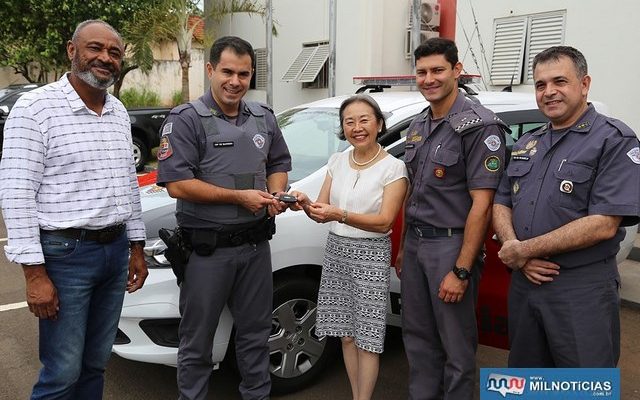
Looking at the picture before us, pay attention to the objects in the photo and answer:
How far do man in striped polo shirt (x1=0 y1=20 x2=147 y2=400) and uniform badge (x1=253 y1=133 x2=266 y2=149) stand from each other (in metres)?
0.56

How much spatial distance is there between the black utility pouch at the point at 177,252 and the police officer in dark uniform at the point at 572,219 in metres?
1.39

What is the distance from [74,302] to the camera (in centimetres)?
224

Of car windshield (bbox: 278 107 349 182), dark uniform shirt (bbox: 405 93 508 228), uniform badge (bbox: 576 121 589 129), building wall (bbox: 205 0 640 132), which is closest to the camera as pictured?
uniform badge (bbox: 576 121 589 129)

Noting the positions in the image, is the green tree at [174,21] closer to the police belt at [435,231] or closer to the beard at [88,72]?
the beard at [88,72]

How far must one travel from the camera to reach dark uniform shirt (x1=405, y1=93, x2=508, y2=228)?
2.42 meters

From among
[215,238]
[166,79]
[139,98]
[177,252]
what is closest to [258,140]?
[215,238]

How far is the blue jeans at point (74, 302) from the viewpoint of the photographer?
221 cm

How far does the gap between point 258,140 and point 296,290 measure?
2.91 feet

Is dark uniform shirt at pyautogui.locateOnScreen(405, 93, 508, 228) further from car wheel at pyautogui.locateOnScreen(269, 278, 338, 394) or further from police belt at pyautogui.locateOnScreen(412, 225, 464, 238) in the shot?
car wheel at pyautogui.locateOnScreen(269, 278, 338, 394)

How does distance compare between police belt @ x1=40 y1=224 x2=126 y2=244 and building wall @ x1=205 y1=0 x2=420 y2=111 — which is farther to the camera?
building wall @ x1=205 y1=0 x2=420 y2=111

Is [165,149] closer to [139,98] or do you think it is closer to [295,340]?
[295,340]

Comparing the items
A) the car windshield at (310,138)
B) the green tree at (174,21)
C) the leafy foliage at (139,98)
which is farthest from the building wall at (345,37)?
the leafy foliage at (139,98)

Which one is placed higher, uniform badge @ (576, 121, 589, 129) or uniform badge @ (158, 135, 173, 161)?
uniform badge @ (576, 121, 589, 129)

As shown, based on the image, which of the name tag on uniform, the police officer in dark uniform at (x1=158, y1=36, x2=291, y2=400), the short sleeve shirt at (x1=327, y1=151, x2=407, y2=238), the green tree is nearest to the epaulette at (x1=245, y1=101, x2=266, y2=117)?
the police officer in dark uniform at (x1=158, y1=36, x2=291, y2=400)
